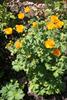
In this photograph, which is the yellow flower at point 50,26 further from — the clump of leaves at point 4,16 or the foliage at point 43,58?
the clump of leaves at point 4,16

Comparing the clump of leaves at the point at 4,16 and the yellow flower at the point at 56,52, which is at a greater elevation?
the clump of leaves at the point at 4,16

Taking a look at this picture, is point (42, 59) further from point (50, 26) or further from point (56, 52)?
point (50, 26)

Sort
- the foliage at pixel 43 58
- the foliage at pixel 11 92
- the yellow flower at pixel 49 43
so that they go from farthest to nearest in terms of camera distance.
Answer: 1. the foliage at pixel 11 92
2. the foliage at pixel 43 58
3. the yellow flower at pixel 49 43

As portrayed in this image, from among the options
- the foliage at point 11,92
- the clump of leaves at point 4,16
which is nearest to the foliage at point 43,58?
the foliage at point 11,92

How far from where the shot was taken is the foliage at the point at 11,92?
4.06 meters

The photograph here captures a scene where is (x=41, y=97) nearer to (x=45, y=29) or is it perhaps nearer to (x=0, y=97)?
(x=0, y=97)

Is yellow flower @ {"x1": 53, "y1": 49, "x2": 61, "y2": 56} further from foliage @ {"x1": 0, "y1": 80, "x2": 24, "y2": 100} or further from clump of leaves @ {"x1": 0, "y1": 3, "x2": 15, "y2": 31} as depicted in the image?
clump of leaves @ {"x1": 0, "y1": 3, "x2": 15, "y2": 31}

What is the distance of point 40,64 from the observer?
405cm

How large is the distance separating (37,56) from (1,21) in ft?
3.41

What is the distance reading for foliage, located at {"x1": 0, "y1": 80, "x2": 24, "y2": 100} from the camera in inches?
160

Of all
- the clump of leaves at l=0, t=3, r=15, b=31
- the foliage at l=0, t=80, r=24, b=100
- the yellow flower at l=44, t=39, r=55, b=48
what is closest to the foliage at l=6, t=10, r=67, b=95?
the yellow flower at l=44, t=39, r=55, b=48

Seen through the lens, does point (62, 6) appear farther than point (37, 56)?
Yes

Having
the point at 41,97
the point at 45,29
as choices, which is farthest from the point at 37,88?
the point at 45,29

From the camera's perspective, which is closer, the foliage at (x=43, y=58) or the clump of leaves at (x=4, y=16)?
the foliage at (x=43, y=58)
